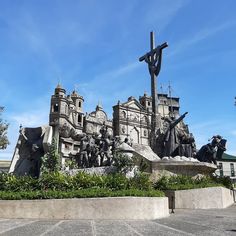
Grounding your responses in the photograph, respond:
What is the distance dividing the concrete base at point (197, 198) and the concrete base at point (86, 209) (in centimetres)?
352

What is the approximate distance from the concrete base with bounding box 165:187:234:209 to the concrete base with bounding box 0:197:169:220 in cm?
352

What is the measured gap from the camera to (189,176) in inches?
641

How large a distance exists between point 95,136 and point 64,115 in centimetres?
4703

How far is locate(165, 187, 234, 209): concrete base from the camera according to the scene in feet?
45.4

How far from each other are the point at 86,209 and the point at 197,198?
6479 mm

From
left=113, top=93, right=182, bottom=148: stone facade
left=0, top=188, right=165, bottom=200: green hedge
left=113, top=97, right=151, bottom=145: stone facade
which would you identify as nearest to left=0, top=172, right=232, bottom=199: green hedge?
left=0, top=188, right=165, bottom=200: green hedge

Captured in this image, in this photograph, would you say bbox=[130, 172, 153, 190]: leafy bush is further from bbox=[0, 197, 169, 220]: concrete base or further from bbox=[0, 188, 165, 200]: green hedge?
bbox=[0, 197, 169, 220]: concrete base

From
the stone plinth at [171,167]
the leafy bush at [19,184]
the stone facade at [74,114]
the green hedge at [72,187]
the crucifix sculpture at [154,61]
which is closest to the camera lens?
the green hedge at [72,187]

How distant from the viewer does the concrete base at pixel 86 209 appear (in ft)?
32.8

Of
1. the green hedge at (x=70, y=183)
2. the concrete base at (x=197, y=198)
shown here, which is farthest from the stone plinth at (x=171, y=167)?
the green hedge at (x=70, y=183)

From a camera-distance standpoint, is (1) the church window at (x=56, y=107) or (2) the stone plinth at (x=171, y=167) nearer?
(2) the stone plinth at (x=171, y=167)

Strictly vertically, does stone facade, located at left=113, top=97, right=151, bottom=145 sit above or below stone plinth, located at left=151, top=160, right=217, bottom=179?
above

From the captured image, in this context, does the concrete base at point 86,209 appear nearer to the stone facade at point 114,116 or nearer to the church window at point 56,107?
the stone facade at point 114,116

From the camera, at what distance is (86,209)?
10.0 m
